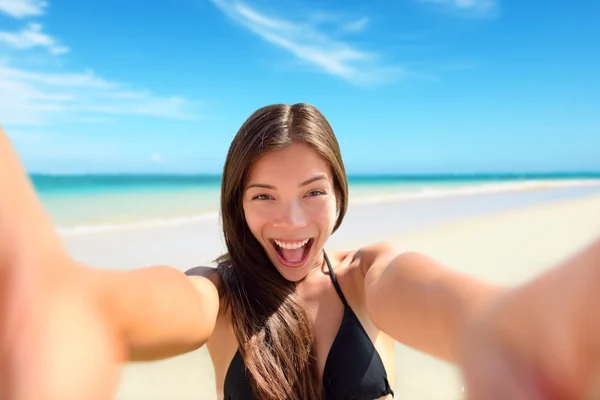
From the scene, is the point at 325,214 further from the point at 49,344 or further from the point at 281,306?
the point at 49,344

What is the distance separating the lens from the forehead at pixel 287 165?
6.48ft

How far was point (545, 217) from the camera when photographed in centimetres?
999

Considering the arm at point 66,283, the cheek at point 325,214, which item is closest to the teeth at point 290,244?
the cheek at point 325,214

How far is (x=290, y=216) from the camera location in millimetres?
2002

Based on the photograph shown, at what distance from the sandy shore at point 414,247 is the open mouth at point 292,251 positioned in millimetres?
881

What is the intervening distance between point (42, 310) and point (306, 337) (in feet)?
3.81

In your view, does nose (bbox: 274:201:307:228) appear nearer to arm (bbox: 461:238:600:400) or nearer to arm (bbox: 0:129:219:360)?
arm (bbox: 0:129:219:360)

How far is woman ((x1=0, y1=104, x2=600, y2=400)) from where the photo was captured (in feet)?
2.83

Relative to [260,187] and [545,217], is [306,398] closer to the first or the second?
[260,187]

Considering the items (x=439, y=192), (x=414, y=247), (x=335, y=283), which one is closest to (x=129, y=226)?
(x=414, y=247)

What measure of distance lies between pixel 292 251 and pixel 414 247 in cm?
488

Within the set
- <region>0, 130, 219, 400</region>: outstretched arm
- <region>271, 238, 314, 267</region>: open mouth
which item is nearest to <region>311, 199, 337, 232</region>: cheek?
<region>271, 238, 314, 267</region>: open mouth

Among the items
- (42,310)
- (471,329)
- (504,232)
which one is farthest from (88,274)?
(504,232)

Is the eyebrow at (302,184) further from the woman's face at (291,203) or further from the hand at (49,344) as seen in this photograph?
the hand at (49,344)
